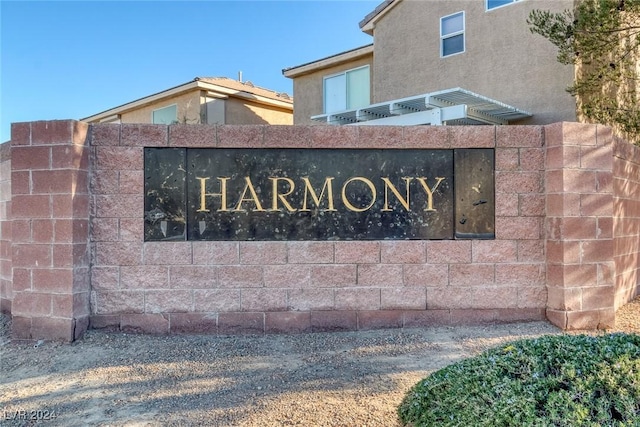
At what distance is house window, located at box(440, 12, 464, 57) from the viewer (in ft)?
41.0

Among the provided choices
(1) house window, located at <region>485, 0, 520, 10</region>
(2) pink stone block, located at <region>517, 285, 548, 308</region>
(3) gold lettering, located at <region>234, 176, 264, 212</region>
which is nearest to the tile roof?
(1) house window, located at <region>485, 0, 520, 10</region>

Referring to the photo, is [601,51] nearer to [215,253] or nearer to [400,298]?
[400,298]

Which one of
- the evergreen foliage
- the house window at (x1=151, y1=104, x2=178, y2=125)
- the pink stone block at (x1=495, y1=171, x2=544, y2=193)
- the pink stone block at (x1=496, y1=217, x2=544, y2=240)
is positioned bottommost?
the pink stone block at (x1=496, y1=217, x2=544, y2=240)

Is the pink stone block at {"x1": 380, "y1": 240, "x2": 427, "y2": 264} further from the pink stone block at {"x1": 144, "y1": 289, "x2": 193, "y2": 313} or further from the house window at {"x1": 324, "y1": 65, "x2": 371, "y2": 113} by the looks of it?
the house window at {"x1": 324, "y1": 65, "x2": 371, "y2": 113}

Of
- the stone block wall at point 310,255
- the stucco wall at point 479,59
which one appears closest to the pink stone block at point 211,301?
the stone block wall at point 310,255

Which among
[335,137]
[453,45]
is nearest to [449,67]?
[453,45]

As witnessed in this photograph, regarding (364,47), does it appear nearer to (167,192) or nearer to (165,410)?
(167,192)

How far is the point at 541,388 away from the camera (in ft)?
8.29

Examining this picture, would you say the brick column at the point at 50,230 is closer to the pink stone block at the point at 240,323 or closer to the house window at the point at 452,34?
the pink stone block at the point at 240,323

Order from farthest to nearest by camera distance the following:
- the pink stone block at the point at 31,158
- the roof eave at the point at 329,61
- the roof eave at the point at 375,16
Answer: the roof eave at the point at 329,61, the roof eave at the point at 375,16, the pink stone block at the point at 31,158

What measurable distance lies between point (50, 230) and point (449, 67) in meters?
10.7

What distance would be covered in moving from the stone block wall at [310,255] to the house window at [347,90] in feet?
34.3

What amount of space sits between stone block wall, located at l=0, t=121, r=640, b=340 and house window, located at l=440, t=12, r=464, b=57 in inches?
323

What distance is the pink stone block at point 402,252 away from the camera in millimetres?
5129
